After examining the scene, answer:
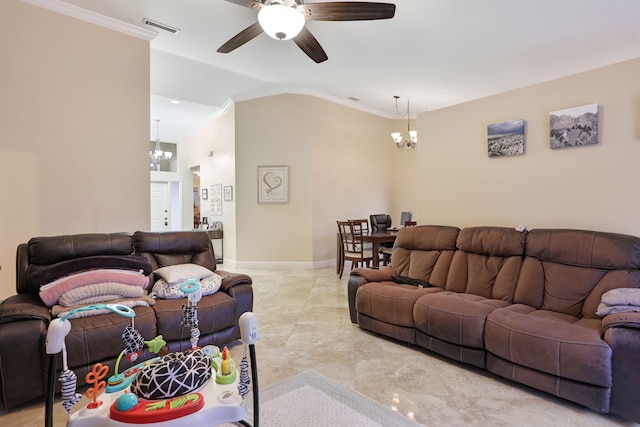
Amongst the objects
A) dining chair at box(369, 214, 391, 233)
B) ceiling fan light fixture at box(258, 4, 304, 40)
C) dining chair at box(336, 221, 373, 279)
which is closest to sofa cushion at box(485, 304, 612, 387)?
ceiling fan light fixture at box(258, 4, 304, 40)

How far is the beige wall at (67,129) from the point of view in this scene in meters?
3.17

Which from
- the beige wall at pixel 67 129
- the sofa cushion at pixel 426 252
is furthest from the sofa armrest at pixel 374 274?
the beige wall at pixel 67 129

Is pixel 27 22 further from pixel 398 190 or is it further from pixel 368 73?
pixel 398 190

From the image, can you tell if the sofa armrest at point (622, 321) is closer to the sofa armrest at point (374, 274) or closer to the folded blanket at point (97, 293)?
the sofa armrest at point (374, 274)

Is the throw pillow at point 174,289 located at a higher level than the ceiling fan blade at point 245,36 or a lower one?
lower

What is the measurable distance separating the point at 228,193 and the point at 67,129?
11.1ft

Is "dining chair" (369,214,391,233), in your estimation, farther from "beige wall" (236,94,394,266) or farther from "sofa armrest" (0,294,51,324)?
"sofa armrest" (0,294,51,324)

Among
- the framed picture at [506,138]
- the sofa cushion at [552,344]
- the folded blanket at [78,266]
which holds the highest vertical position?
the framed picture at [506,138]

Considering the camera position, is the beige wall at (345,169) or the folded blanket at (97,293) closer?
the folded blanket at (97,293)

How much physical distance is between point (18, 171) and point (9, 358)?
2067 mm

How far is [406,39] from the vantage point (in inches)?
158

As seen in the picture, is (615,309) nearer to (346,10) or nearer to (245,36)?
(346,10)

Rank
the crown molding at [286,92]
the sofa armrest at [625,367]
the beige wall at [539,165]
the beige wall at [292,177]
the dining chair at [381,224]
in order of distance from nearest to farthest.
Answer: the sofa armrest at [625,367]
the beige wall at [539,165]
the dining chair at [381,224]
the crown molding at [286,92]
the beige wall at [292,177]

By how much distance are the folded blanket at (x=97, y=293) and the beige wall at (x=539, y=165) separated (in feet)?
10.4
